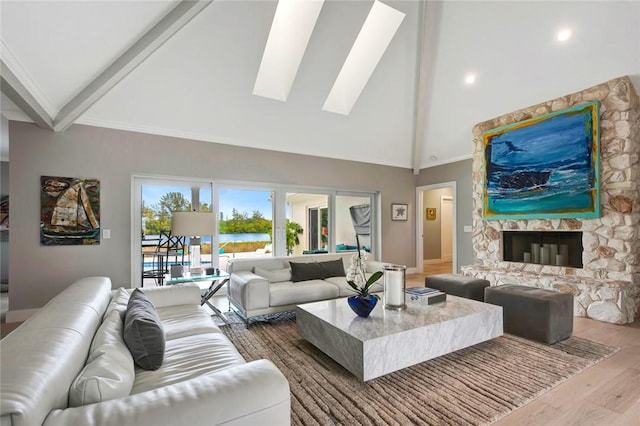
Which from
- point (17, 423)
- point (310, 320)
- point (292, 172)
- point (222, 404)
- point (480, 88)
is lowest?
point (310, 320)

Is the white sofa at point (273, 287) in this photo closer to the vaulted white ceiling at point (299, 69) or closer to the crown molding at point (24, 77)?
the vaulted white ceiling at point (299, 69)

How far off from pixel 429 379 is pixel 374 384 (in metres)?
0.44

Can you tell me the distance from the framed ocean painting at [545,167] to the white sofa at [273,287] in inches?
97.1

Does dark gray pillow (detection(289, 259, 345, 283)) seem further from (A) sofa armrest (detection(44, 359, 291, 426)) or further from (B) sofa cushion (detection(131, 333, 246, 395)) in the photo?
(A) sofa armrest (detection(44, 359, 291, 426))

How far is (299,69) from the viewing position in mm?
4383

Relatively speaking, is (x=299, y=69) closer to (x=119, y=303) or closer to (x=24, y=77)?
(x=24, y=77)

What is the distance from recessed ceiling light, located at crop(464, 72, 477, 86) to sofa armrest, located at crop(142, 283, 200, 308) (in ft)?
16.1

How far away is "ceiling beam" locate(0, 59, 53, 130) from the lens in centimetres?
259

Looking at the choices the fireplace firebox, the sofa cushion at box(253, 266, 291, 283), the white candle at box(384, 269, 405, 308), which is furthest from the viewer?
the fireplace firebox

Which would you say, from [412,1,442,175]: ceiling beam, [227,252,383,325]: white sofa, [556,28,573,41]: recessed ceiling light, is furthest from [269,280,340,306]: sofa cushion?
[556,28,573,41]: recessed ceiling light

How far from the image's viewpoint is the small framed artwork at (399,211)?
6887 millimetres

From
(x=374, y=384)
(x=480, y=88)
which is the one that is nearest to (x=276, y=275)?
(x=374, y=384)

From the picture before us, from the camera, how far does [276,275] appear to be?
4055mm

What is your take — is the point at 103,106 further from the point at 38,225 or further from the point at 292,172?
the point at 292,172
